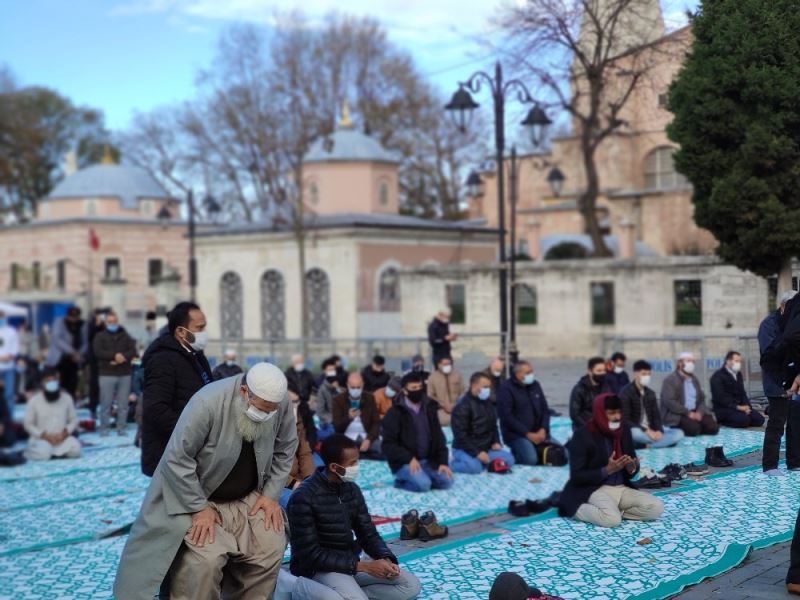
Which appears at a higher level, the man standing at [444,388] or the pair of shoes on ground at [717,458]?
the man standing at [444,388]

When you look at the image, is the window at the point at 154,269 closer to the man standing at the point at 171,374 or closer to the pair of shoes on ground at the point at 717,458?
the pair of shoes on ground at the point at 717,458

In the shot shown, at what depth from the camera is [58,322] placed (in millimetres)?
20172

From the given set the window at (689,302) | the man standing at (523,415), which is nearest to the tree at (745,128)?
the man standing at (523,415)

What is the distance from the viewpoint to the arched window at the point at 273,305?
39344mm

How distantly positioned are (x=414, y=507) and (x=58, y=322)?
433 inches

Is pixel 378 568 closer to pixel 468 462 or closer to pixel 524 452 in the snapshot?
pixel 468 462

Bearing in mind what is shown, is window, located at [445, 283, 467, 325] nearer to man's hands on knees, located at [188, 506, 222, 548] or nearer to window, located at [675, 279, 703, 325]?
window, located at [675, 279, 703, 325]

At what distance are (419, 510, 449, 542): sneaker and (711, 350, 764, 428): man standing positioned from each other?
4.71 m

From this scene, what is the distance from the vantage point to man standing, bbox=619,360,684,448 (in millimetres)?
14047

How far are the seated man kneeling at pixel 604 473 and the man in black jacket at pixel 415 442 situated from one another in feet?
8.13

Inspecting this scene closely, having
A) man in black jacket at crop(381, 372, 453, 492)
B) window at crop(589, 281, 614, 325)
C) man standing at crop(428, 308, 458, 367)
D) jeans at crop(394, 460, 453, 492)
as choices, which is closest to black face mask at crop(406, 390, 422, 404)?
man in black jacket at crop(381, 372, 453, 492)

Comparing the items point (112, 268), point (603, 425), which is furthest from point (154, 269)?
point (603, 425)

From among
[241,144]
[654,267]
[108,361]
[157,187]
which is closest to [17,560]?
[108,361]

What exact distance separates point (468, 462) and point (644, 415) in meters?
2.61
